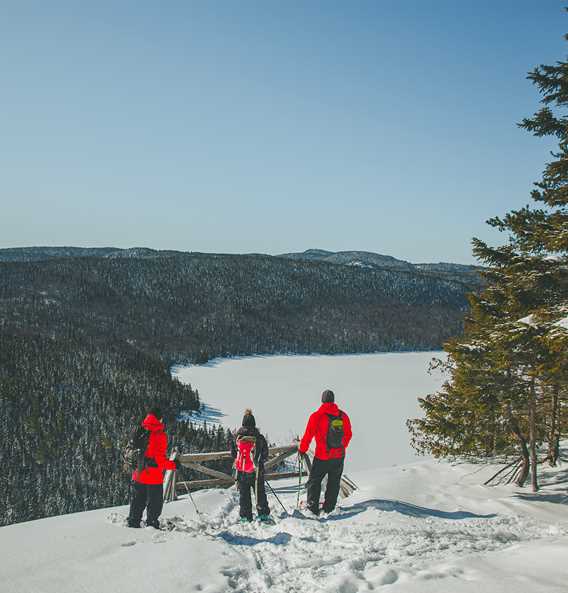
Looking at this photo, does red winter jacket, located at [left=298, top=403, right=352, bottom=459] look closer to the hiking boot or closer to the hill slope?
the hill slope

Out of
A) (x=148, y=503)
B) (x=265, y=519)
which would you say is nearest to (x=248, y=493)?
(x=265, y=519)

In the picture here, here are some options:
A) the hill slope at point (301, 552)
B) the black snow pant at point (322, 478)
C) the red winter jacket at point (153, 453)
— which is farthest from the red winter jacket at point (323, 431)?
the red winter jacket at point (153, 453)

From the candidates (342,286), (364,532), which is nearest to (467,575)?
(364,532)

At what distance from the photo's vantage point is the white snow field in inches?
187

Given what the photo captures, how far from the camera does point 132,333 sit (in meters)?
92.5

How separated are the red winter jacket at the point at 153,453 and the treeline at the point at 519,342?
19.7 feet

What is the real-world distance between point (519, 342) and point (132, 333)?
90236 millimetres

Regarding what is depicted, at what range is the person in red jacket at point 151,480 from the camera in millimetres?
7113

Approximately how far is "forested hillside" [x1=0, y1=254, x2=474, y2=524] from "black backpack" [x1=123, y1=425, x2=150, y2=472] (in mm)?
25182

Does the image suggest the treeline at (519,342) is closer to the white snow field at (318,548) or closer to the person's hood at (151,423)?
the white snow field at (318,548)

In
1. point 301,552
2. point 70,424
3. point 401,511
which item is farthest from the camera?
point 70,424

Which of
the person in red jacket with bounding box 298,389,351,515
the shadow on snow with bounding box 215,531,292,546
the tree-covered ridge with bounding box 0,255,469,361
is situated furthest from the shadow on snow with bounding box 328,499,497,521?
the tree-covered ridge with bounding box 0,255,469,361

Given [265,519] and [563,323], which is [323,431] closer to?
[265,519]

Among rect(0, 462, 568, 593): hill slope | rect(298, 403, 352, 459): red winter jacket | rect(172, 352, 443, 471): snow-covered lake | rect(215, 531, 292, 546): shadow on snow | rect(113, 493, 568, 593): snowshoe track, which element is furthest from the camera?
rect(172, 352, 443, 471): snow-covered lake
